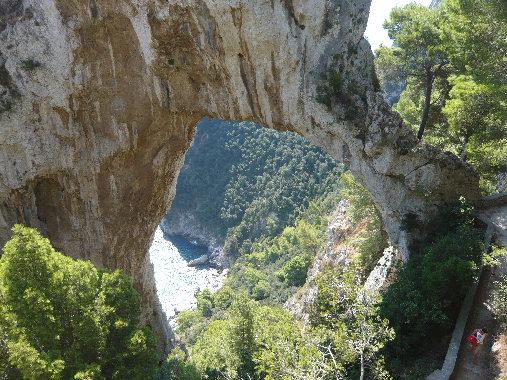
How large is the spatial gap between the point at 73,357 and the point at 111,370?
3.66ft

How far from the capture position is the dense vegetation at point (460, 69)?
37.8ft

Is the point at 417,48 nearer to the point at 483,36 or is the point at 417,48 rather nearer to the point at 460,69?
the point at 460,69

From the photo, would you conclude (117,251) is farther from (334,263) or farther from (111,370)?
(334,263)

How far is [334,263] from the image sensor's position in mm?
21266

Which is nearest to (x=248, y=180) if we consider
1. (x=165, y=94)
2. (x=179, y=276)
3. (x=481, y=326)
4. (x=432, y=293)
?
(x=179, y=276)

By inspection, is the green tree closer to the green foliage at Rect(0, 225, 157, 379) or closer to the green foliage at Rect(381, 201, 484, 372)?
the green foliage at Rect(381, 201, 484, 372)

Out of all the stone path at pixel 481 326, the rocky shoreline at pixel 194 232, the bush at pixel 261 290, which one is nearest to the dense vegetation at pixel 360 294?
the stone path at pixel 481 326

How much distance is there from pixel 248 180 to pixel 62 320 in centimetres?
6131

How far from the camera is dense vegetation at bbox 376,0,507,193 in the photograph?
11.5 metres

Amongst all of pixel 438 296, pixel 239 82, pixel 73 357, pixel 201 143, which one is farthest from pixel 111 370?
pixel 201 143

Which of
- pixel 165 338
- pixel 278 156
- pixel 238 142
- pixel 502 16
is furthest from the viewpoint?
pixel 238 142

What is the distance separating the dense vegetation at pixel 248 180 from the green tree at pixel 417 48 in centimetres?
3880

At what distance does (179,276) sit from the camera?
58656mm

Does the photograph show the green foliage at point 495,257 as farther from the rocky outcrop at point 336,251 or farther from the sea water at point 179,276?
the sea water at point 179,276
